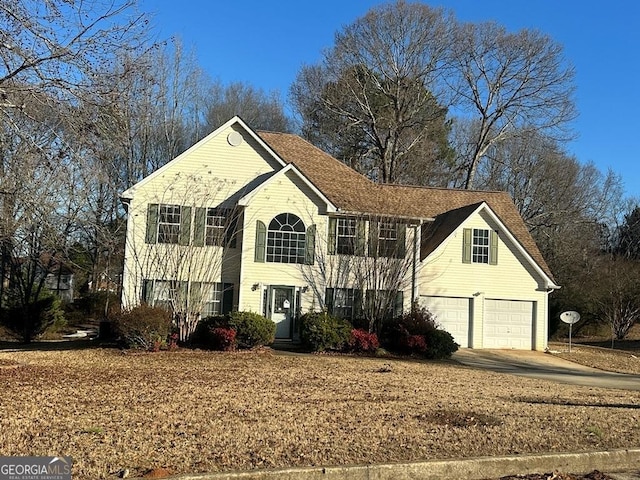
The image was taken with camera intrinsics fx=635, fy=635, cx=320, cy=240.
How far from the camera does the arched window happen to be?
73.8 ft

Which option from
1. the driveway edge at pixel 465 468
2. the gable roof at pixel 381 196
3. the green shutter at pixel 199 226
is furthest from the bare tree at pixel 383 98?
the driveway edge at pixel 465 468

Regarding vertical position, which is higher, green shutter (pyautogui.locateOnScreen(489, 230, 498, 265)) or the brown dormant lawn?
green shutter (pyautogui.locateOnScreen(489, 230, 498, 265))

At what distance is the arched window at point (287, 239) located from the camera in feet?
73.8

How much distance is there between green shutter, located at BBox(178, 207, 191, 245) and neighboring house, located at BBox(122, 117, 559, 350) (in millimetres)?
34

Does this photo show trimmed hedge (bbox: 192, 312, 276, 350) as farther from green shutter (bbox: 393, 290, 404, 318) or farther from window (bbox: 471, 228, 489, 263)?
window (bbox: 471, 228, 489, 263)

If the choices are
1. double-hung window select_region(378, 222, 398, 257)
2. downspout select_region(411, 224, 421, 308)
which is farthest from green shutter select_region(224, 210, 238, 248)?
downspout select_region(411, 224, 421, 308)

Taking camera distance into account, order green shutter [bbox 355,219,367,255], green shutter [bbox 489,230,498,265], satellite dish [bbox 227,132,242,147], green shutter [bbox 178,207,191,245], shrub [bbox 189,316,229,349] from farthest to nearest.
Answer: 1. green shutter [bbox 489,230,498,265]
2. satellite dish [bbox 227,132,242,147]
3. green shutter [bbox 355,219,367,255]
4. green shutter [bbox 178,207,191,245]
5. shrub [bbox 189,316,229,349]

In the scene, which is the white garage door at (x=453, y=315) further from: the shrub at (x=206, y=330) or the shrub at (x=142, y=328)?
the shrub at (x=142, y=328)

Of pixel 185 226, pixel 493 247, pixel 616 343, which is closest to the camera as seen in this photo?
pixel 185 226

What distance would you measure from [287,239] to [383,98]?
19.4 metres

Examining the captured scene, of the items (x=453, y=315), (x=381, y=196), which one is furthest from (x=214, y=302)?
(x=453, y=315)

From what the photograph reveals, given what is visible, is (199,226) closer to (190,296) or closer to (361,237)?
(190,296)

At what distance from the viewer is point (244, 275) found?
869 inches

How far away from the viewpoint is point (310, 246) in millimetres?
22578
